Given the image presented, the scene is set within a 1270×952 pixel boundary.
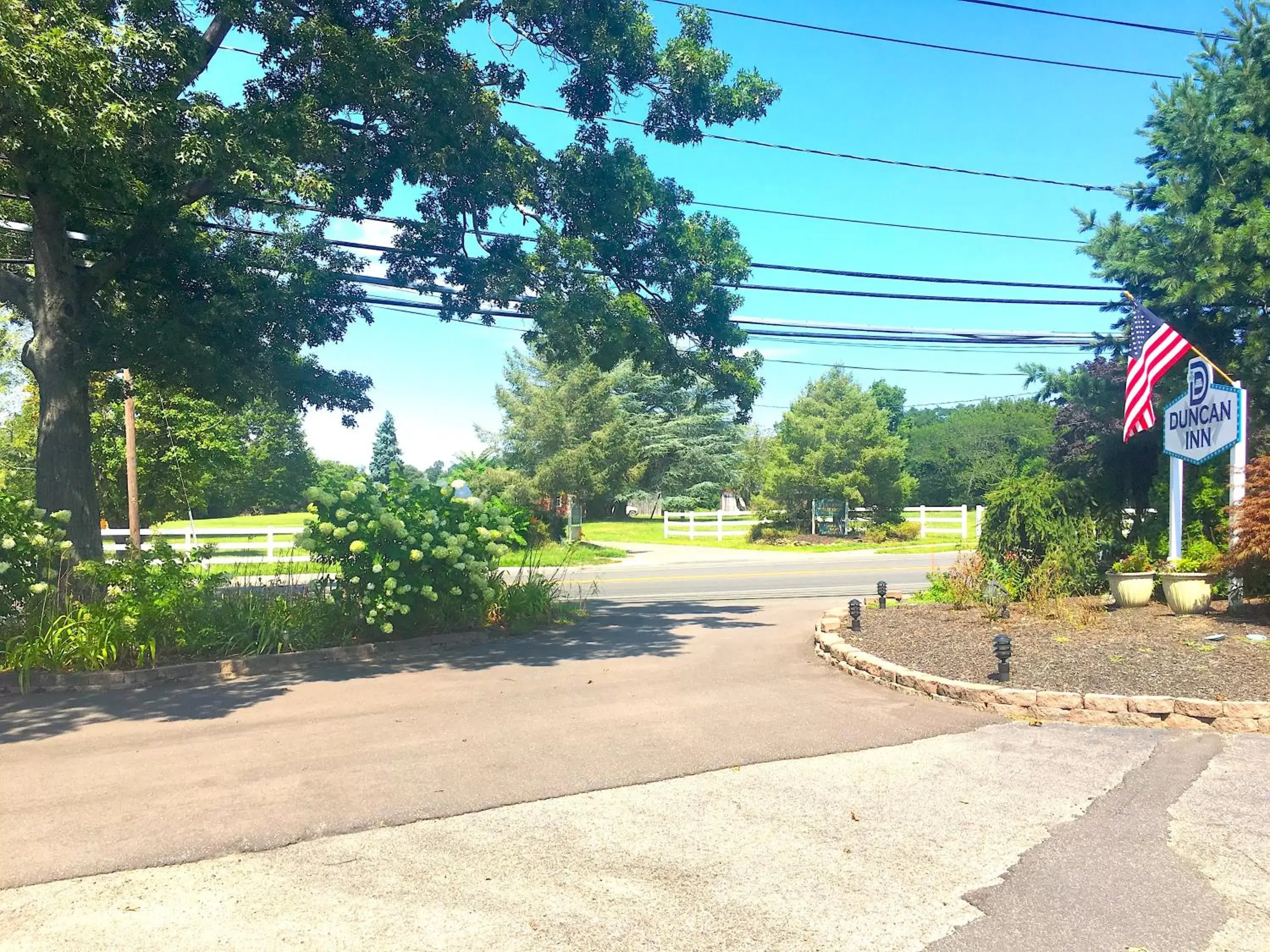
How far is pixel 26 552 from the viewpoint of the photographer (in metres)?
8.61

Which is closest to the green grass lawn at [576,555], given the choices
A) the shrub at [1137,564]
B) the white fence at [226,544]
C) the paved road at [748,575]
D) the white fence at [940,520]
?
the paved road at [748,575]

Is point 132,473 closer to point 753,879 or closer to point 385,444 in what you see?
point 753,879

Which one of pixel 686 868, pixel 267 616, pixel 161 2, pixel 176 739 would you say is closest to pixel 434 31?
pixel 161 2

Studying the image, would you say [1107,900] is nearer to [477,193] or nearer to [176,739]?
[176,739]

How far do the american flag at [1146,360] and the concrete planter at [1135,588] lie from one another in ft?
6.61

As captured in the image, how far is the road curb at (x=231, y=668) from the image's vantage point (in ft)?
26.0

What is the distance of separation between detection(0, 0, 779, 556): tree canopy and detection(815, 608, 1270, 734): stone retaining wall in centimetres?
635

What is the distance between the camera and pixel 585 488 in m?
33.2

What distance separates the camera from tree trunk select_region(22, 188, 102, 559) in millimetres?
9969

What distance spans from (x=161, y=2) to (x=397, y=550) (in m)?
6.28

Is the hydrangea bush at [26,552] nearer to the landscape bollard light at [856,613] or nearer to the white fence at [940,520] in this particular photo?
the landscape bollard light at [856,613]

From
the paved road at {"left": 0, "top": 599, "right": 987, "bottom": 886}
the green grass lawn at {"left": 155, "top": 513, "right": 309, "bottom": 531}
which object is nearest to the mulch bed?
the paved road at {"left": 0, "top": 599, "right": 987, "bottom": 886}

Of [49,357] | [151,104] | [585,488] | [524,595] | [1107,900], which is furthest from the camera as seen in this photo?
[585,488]

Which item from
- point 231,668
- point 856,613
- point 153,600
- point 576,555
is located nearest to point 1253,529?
point 856,613
